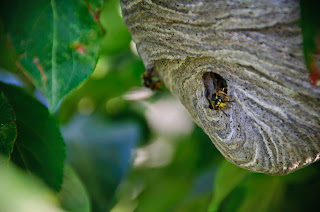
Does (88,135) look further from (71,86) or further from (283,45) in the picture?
(283,45)

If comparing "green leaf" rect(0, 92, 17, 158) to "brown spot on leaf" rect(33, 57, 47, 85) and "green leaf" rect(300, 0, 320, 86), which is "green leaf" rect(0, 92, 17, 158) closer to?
"brown spot on leaf" rect(33, 57, 47, 85)

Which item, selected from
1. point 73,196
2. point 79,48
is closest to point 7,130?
point 79,48

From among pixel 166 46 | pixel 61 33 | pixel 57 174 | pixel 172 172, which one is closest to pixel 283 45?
pixel 166 46

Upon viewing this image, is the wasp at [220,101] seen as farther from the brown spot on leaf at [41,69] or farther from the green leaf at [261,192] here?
the green leaf at [261,192]

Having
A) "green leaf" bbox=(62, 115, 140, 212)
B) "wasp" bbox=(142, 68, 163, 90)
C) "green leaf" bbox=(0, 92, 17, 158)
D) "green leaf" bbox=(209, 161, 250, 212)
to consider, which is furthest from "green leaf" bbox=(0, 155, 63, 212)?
"green leaf" bbox=(62, 115, 140, 212)

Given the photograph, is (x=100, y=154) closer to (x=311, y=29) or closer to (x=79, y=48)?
(x=79, y=48)
